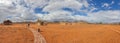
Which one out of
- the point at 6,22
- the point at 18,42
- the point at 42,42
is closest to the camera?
the point at 42,42

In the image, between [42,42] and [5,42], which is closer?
[42,42]

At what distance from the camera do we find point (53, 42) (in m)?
20.6

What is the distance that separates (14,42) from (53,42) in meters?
3.76

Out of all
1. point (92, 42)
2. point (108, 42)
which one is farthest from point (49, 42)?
point (108, 42)

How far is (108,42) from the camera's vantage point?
802 inches

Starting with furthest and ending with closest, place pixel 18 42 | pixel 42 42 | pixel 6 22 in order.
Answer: pixel 6 22 < pixel 18 42 < pixel 42 42

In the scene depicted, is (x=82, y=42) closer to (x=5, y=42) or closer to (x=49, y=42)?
(x=49, y=42)

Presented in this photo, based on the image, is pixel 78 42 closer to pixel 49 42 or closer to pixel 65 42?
pixel 65 42

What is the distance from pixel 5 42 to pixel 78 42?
6812 mm

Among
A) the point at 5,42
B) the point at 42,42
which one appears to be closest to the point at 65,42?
the point at 42,42

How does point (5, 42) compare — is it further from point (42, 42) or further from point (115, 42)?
point (115, 42)

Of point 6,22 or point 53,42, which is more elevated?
point 53,42

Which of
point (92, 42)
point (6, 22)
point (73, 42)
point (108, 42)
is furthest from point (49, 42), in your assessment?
point (6, 22)

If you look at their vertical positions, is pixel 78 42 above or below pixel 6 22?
above
